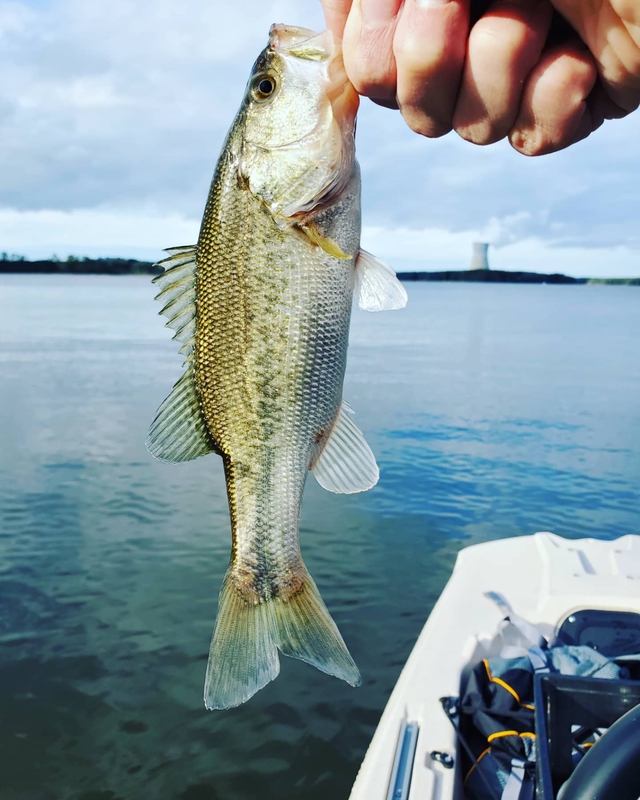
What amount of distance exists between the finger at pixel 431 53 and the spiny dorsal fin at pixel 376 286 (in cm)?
61

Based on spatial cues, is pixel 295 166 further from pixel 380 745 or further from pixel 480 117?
pixel 380 745

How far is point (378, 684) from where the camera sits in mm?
9148

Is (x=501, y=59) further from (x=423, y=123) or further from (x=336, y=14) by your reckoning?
(x=336, y=14)

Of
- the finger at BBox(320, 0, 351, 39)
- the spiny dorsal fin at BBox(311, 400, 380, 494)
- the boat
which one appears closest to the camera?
the finger at BBox(320, 0, 351, 39)

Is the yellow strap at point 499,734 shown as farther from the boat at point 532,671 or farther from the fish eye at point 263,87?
the fish eye at point 263,87

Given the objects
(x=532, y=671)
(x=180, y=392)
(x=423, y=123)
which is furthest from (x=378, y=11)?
(x=532, y=671)

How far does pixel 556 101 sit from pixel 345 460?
1.27 meters

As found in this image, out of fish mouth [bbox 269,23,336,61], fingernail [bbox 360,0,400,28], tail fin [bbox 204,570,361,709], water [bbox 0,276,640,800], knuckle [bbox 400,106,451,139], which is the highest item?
fish mouth [bbox 269,23,336,61]

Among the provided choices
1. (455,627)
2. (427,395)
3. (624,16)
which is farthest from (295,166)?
(427,395)

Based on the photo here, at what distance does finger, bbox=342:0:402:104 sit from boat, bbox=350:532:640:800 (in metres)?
2.07

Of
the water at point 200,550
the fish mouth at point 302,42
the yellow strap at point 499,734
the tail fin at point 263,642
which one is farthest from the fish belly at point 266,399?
the water at point 200,550

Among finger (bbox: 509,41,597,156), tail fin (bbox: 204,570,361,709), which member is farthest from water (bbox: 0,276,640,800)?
finger (bbox: 509,41,597,156)

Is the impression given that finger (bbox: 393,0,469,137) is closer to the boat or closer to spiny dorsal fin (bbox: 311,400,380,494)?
spiny dorsal fin (bbox: 311,400,380,494)

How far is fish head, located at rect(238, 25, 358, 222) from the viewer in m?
2.16
